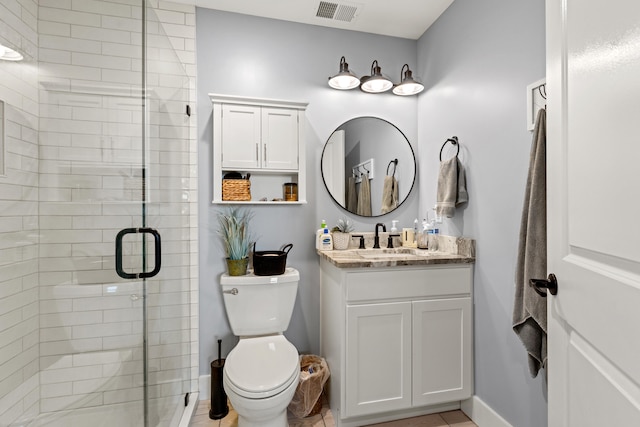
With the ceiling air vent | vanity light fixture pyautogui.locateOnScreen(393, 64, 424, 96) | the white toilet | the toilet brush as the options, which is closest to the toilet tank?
the white toilet

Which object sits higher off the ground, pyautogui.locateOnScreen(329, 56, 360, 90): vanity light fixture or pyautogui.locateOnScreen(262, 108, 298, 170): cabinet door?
pyautogui.locateOnScreen(329, 56, 360, 90): vanity light fixture

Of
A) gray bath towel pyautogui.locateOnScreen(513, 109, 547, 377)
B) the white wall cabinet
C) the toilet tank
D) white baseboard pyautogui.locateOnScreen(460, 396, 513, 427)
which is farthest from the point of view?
the white wall cabinet

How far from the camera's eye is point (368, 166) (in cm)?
Result: 237

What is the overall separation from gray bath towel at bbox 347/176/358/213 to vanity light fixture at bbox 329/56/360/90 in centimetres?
63

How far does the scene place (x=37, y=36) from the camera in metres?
1.00

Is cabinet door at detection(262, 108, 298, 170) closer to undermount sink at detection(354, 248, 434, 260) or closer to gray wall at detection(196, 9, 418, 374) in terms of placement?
gray wall at detection(196, 9, 418, 374)

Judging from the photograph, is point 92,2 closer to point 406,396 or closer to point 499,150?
point 499,150

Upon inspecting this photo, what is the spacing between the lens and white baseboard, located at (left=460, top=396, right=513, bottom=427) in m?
1.69

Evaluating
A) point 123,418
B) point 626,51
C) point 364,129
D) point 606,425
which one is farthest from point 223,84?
point 606,425

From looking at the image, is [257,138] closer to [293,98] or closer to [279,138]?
[279,138]

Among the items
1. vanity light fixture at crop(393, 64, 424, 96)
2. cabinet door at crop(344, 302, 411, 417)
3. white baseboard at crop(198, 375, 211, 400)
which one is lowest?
white baseboard at crop(198, 375, 211, 400)

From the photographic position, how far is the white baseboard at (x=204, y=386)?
2105mm

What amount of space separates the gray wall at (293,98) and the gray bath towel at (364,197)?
0.07m

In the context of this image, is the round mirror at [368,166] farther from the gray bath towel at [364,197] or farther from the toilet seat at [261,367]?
the toilet seat at [261,367]
